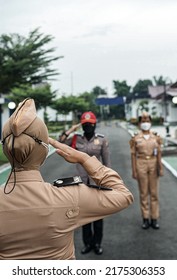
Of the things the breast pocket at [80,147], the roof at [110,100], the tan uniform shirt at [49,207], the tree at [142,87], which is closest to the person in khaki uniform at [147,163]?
the breast pocket at [80,147]

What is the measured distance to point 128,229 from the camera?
2.78 metres

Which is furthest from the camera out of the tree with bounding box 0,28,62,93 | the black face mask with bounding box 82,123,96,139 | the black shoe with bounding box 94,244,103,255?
the black shoe with bounding box 94,244,103,255

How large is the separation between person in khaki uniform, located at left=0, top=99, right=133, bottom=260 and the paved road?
32.8 inches

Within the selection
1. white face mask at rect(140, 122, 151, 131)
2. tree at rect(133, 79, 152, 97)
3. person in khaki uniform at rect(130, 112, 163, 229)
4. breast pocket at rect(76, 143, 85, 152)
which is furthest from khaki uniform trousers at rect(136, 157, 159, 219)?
tree at rect(133, 79, 152, 97)

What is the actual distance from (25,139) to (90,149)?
1.43 m

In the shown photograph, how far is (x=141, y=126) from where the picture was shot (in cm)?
278

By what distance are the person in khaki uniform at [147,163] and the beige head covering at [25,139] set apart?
1907mm

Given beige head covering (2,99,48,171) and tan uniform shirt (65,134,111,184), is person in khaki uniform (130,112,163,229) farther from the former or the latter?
beige head covering (2,99,48,171)

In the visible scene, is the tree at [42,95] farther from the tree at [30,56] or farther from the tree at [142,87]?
the tree at [142,87]

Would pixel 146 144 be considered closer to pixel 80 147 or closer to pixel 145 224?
pixel 145 224

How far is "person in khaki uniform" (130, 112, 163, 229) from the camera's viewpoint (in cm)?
283

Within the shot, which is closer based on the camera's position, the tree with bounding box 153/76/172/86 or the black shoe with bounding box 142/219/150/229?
the tree with bounding box 153/76/172/86

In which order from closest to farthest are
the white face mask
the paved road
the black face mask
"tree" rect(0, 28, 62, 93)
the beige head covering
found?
the beige head covering, "tree" rect(0, 28, 62, 93), the black face mask, the paved road, the white face mask

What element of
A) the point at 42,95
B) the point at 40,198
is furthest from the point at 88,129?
the point at 40,198
